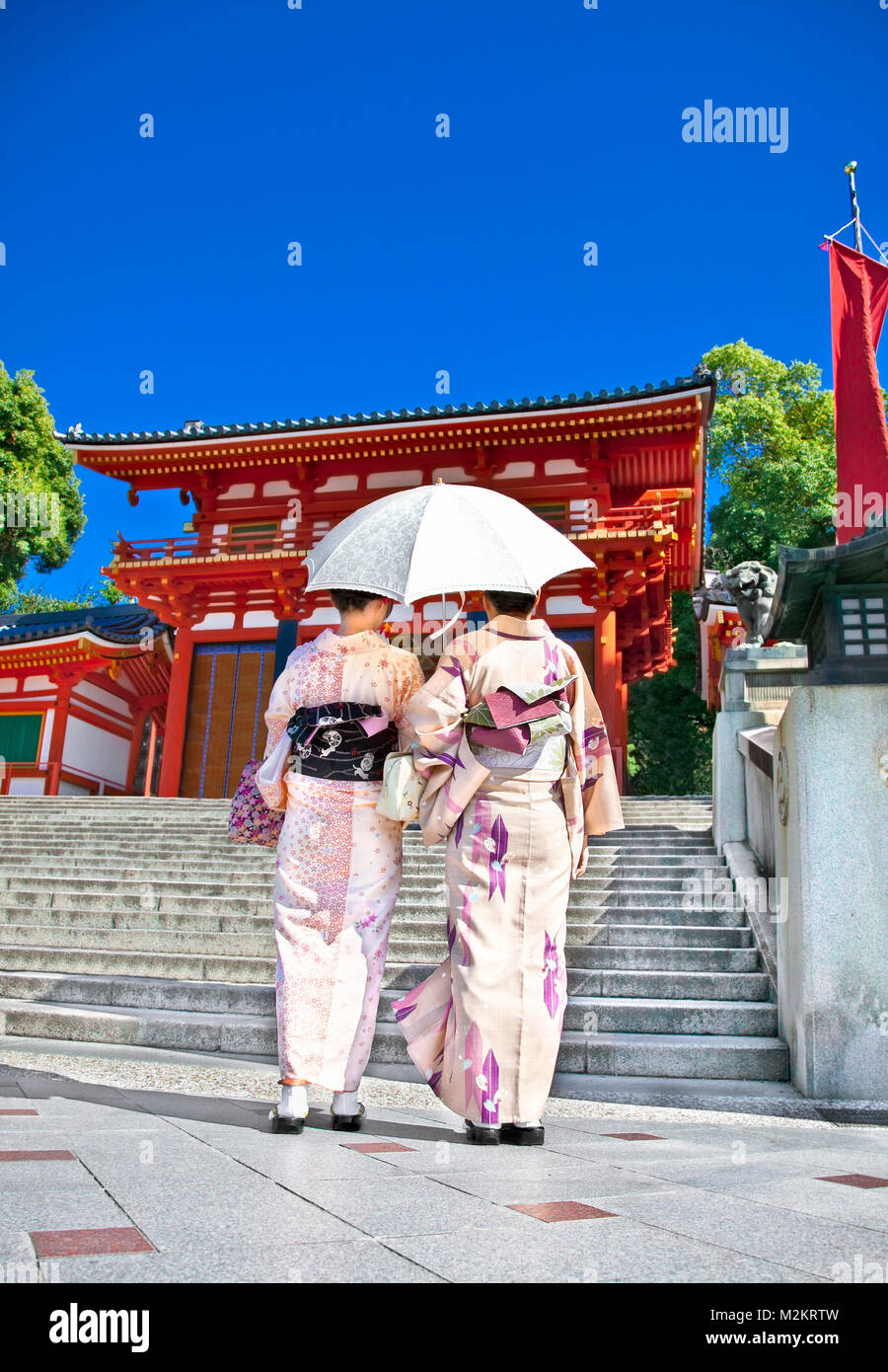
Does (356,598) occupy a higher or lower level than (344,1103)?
higher

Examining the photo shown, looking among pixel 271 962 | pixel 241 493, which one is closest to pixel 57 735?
pixel 241 493

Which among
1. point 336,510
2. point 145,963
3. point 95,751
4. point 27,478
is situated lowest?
point 145,963

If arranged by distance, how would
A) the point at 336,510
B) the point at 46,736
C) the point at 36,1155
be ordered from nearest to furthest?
the point at 36,1155, the point at 336,510, the point at 46,736

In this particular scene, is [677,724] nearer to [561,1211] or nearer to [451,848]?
[451,848]

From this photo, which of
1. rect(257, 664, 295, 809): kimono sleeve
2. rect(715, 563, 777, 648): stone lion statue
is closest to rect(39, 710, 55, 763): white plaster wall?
rect(715, 563, 777, 648): stone lion statue

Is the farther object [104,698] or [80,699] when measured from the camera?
[104,698]

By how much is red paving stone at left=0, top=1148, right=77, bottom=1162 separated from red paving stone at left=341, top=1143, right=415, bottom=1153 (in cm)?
72

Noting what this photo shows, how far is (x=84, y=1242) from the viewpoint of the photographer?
1.44 m

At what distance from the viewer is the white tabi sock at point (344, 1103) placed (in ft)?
9.36

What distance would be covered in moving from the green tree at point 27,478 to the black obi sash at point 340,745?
64.6ft

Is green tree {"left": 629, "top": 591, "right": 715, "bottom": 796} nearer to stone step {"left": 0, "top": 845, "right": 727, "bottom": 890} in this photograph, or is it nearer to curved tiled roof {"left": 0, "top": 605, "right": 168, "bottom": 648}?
curved tiled roof {"left": 0, "top": 605, "right": 168, "bottom": 648}

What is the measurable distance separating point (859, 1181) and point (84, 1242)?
1.79 meters

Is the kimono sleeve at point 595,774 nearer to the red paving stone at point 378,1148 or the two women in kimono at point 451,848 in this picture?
the two women in kimono at point 451,848

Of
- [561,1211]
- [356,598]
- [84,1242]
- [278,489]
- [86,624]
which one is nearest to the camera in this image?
[84,1242]
